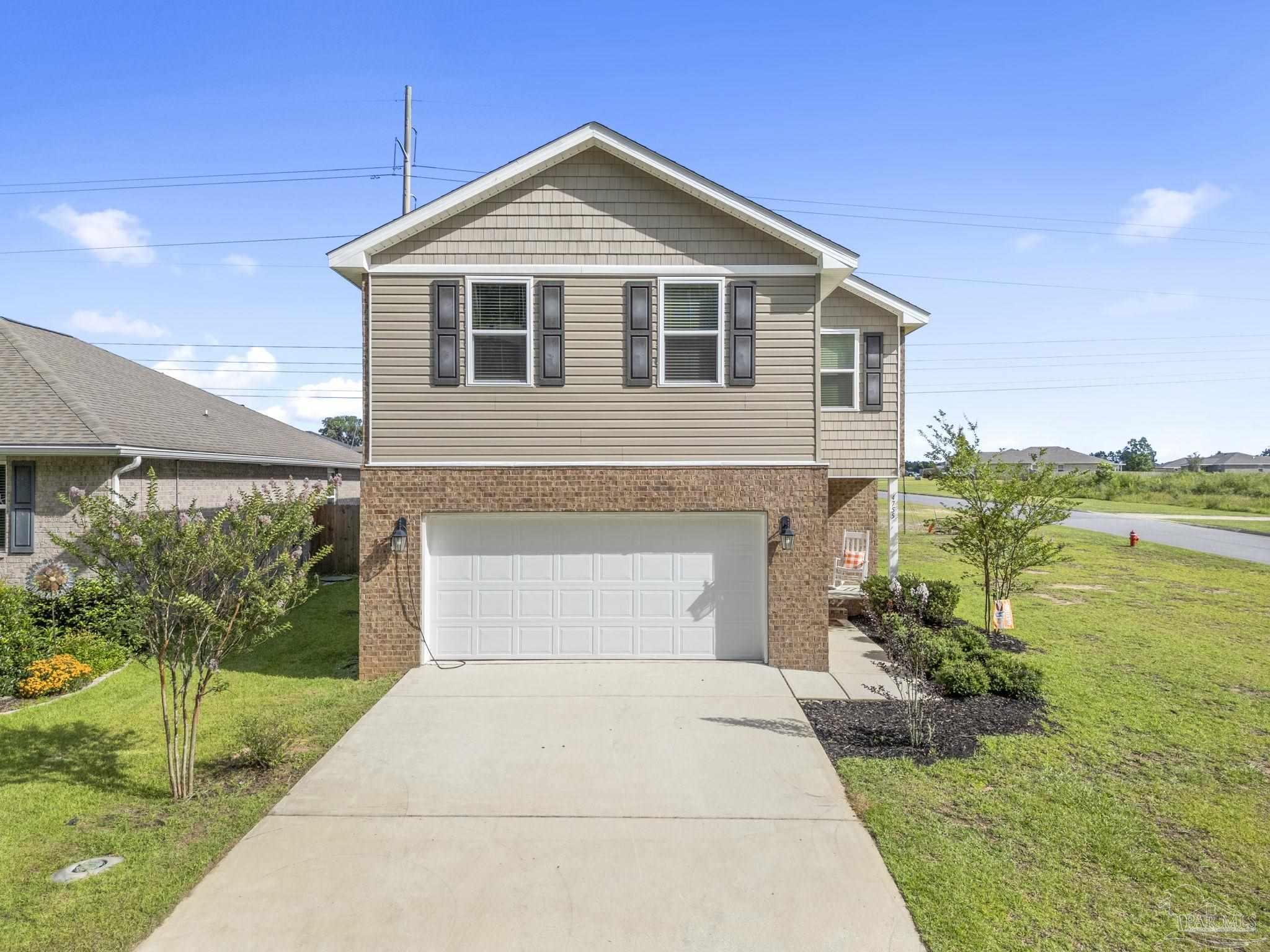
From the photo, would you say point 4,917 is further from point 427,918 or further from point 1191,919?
point 1191,919

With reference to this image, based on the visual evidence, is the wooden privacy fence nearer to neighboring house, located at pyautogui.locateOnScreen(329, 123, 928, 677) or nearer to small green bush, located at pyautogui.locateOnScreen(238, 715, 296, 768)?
neighboring house, located at pyautogui.locateOnScreen(329, 123, 928, 677)

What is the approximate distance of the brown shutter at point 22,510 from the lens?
9547mm

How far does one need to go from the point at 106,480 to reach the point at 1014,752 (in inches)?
498

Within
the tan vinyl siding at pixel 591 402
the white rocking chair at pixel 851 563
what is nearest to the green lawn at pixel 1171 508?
the white rocking chair at pixel 851 563

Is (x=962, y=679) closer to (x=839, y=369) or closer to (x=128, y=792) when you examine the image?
(x=839, y=369)

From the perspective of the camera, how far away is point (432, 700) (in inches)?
297

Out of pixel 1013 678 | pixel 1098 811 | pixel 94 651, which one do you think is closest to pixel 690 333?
pixel 1013 678

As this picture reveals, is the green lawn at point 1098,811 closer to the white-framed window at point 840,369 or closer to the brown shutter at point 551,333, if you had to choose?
the white-framed window at point 840,369

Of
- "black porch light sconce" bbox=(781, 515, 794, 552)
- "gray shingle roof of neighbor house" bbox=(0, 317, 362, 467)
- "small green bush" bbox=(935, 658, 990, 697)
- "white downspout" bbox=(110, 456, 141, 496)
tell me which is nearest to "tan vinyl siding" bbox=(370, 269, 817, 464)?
"black porch light sconce" bbox=(781, 515, 794, 552)

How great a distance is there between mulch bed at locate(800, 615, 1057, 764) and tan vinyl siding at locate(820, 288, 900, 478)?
483 cm

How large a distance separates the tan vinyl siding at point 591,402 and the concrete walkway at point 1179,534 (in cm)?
948

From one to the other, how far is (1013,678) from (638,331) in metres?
6.49

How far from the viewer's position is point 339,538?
1549cm

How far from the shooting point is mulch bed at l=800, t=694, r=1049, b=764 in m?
6.25
